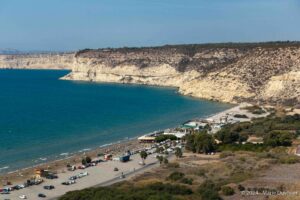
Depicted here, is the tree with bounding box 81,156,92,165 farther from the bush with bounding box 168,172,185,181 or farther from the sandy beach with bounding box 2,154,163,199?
the bush with bounding box 168,172,185,181

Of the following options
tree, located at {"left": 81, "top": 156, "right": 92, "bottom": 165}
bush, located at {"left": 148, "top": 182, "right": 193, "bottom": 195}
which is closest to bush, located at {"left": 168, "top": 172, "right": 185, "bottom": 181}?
bush, located at {"left": 148, "top": 182, "right": 193, "bottom": 195}

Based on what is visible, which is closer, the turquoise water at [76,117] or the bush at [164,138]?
the turquoise water at [76,117]

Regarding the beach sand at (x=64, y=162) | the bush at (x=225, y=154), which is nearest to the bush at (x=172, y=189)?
the beach sand at (x=64, y=162)

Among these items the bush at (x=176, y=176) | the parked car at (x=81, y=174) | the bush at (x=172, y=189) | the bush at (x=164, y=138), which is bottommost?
the bush at (x=164, y=138)

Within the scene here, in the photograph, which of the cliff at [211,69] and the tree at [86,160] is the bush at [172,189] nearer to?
the tree at [86,160]

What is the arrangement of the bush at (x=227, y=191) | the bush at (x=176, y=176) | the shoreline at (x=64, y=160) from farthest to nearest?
the shoreline at (x=64, y=160)
the bush at (x=176, y=176)
the bush at (x=227, y=191)

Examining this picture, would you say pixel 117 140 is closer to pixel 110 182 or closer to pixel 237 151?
pixel 237 151

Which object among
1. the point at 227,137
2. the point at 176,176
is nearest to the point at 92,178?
the point at 176,176
